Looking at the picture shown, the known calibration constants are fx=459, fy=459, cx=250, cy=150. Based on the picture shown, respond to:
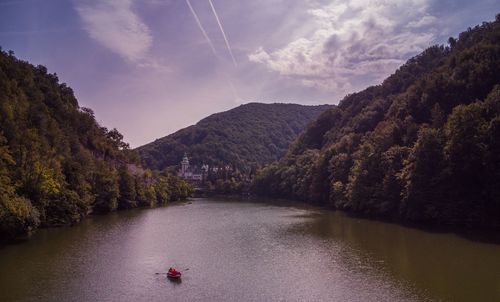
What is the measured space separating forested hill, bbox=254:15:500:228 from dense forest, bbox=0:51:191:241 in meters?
40.4

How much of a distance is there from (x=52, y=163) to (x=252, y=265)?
1364 inches

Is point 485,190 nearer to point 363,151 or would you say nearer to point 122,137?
point 363,151

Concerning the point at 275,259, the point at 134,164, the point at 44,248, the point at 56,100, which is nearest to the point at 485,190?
the point at 275,259

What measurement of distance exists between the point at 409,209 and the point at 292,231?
16.4 metres

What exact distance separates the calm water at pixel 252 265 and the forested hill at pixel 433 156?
22.7 feet

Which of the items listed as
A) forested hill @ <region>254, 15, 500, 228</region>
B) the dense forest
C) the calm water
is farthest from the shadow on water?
the dense forest

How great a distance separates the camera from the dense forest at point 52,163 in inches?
1742

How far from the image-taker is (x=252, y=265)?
116 ft

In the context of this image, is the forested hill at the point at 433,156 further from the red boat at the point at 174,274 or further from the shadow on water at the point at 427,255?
the red boat at the point at 174,274

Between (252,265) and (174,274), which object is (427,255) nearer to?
(252,265)

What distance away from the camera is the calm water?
27.5 m

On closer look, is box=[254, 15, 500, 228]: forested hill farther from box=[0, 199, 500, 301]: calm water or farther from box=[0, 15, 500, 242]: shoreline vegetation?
box=[0, 199, 500, 301]: calm water

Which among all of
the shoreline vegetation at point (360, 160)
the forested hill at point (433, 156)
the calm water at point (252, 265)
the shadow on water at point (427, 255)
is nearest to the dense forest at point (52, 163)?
the shoreline vegetation at point (360, 160)

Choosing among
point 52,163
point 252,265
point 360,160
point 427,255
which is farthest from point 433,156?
point 52,163
